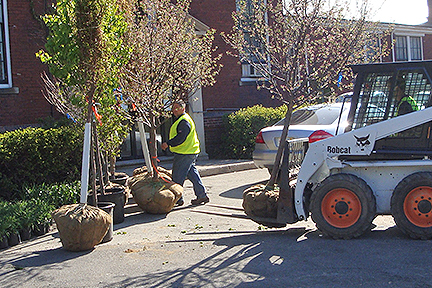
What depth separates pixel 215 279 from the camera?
496 centimetres

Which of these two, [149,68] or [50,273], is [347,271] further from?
[149,68]

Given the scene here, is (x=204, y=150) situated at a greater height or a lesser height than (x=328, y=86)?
lesser

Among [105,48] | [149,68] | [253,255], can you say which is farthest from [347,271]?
[149,68]

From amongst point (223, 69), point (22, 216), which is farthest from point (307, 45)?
point (223, 69)

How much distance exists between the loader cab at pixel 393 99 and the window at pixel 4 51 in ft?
29.0

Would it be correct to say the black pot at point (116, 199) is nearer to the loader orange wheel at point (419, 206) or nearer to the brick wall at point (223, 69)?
the loader orange wheel at point (419, 206)

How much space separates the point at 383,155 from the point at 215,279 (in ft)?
9.00

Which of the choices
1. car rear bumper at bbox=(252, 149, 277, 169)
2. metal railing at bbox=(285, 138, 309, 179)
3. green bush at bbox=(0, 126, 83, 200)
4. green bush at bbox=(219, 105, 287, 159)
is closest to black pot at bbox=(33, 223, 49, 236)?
green bush at bbox=(0, 126, 83, 200)

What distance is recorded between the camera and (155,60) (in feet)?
29.1

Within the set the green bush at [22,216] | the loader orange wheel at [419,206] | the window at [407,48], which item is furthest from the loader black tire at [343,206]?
the window at [407,48]

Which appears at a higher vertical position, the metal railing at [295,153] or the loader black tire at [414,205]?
the metal railing at [295,153]

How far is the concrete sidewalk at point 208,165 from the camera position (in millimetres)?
12973

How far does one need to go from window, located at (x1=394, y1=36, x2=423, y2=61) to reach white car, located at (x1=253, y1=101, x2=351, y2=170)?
15626 millimetres

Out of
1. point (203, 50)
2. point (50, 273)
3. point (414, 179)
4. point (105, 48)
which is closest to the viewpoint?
point (50, 273)
